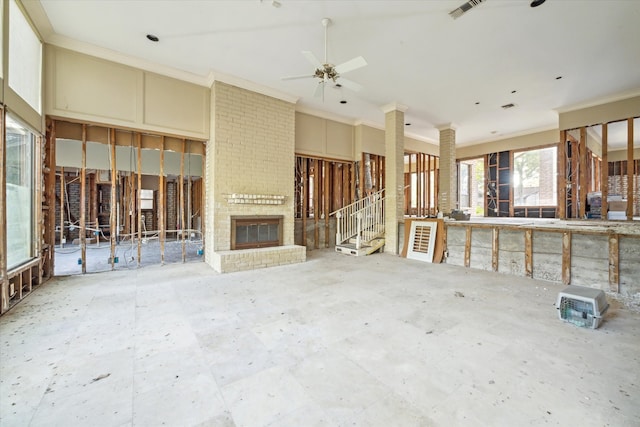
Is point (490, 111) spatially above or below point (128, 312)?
above

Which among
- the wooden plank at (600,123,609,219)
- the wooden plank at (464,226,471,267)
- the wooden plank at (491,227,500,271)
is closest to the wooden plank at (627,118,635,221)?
the wooden plank at (600,123,609,219)

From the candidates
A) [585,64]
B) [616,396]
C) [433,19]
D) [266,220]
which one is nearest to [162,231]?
→ [266,220]

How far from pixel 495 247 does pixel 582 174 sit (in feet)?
15.7

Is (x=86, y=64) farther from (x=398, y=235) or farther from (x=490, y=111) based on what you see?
(x=490, y=111)

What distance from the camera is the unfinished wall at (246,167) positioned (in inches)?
215

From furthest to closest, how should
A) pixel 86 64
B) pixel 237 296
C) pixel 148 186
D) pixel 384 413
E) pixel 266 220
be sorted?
1. pixel 148 186
2. pixel 266 220
3. pixel 86 64
4. pixel 237 296
5. pixel 384 413

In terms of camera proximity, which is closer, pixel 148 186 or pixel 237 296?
pixel 237 296

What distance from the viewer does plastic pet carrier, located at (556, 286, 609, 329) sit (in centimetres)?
272

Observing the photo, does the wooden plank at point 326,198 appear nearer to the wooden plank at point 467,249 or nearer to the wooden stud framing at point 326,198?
the wooden stud framing at point 326,198

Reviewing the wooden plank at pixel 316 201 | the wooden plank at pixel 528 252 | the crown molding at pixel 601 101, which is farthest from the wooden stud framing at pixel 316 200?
the crown molding at pixel 601 101

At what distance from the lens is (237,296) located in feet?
12.3

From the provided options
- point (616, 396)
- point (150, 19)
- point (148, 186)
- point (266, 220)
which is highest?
point (150, 19)

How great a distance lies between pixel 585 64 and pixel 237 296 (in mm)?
7539

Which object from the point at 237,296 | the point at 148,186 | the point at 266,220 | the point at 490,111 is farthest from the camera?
the point at 148,186
